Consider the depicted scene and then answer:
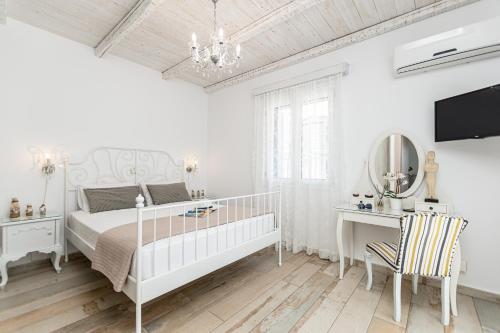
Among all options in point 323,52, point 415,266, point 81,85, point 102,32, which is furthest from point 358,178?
point 81,85

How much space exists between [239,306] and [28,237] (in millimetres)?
2378

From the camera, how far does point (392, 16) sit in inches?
99.9

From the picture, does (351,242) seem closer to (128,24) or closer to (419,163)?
(419,163)

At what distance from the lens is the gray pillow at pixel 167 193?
3.45 metres

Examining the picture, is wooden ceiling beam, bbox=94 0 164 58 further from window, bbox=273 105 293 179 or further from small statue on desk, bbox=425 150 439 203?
small statue on desk, bbox=425 150 439 203

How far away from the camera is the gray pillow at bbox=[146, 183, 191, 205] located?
3451mm

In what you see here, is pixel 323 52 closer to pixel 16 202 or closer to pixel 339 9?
pixel 339 9

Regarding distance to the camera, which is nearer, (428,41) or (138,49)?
(428,41)

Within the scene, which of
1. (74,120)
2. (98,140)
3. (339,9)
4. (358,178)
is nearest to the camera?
(339,9)

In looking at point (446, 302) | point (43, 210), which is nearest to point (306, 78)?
point (446, 302)

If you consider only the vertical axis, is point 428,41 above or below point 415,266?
above

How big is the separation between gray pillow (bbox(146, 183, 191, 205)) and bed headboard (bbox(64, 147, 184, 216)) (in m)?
0.43

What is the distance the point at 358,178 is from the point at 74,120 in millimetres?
3834

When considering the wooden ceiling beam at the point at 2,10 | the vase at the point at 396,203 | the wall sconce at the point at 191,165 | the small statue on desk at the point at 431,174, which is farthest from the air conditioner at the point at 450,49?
the wooden ceiling beam at the point at 2,10
